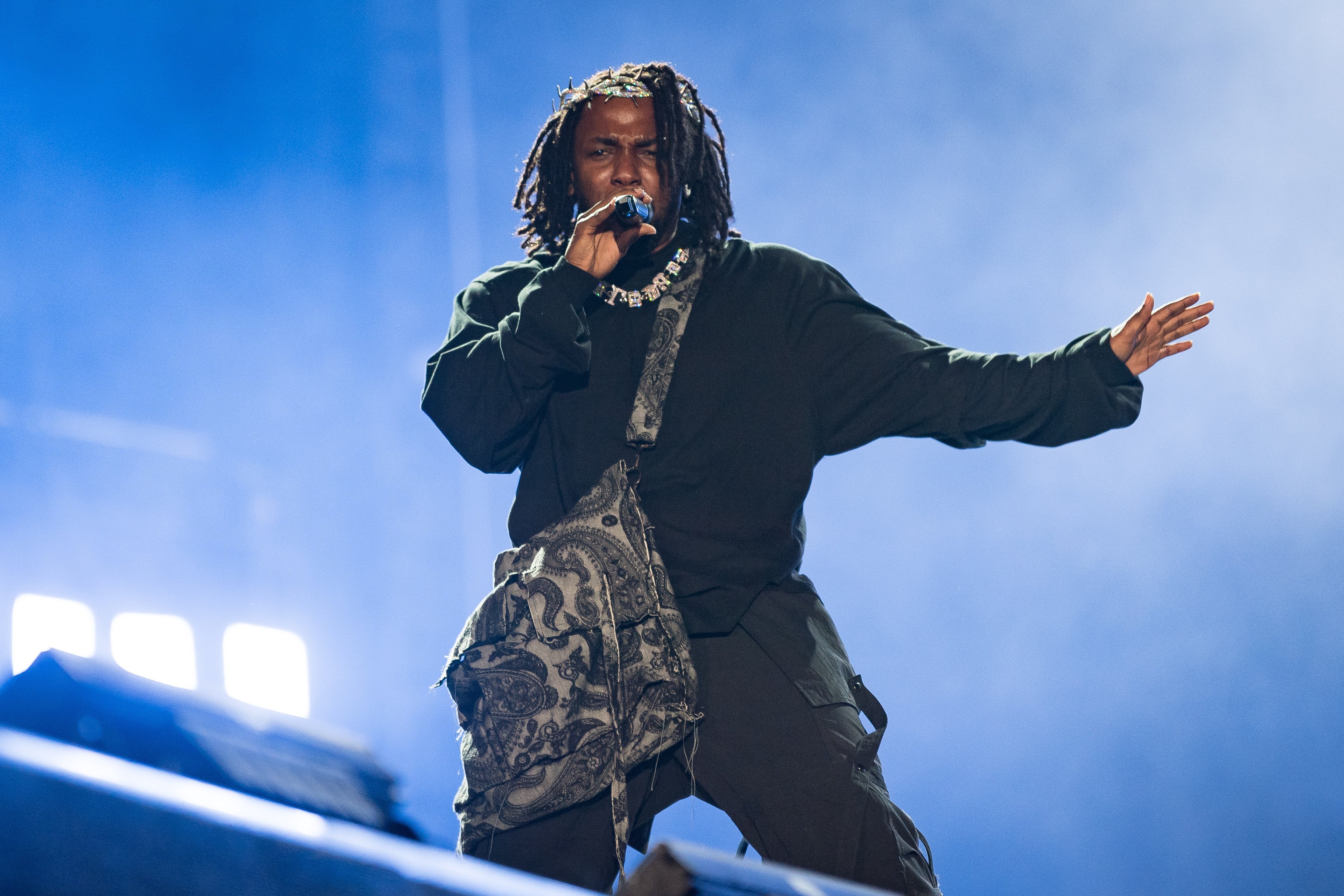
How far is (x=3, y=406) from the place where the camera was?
15.7ft

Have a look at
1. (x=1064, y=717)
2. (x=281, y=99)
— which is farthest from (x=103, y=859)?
(x=281, y=99)

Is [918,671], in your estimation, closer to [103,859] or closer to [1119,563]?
[1119,563]

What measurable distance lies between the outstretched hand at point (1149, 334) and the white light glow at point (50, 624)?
164 inches

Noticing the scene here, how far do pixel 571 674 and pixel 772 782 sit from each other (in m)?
0.28

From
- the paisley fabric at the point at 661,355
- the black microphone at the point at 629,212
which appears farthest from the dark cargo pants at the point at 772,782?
the black microphone at the point at 629,212

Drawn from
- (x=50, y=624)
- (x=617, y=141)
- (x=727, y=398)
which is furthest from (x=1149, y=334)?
(x=50, y=624)

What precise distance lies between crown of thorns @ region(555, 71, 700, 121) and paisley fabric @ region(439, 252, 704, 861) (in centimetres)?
67

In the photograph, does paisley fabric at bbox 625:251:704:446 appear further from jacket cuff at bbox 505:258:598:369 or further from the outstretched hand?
the outstretched hand

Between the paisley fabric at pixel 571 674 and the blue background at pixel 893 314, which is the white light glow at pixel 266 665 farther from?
the paisley fabric at pixel 571 674

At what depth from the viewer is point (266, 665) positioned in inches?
201

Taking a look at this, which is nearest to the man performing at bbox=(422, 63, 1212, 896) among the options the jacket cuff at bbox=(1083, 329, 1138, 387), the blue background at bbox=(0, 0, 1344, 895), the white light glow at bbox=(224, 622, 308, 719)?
the jacket cuff at bbox=(1083, 329, 1138, 387)

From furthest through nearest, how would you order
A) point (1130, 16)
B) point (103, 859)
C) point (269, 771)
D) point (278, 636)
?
Answer: point (278, 636) < point (1130, 16) < point (269, 771) < point (103, 859)

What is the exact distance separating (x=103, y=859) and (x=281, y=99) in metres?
5.38

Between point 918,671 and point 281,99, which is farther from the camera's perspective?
point 281,99
